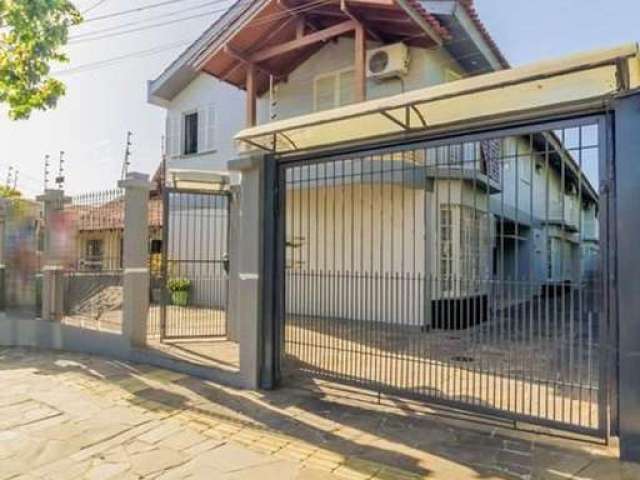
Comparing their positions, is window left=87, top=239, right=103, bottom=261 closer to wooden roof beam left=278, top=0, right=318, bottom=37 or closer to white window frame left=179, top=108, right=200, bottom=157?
wooden roof beam left=278, top=0, right=318, bottom=37

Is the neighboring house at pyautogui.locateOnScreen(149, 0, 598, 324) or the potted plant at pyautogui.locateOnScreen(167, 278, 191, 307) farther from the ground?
the neighboring house at pyautogui.locateOnScreen(149, 0, 598, 324)

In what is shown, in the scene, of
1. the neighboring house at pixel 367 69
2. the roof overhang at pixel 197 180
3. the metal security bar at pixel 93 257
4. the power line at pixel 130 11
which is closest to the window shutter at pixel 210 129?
the neighboring house at pixel 367 69

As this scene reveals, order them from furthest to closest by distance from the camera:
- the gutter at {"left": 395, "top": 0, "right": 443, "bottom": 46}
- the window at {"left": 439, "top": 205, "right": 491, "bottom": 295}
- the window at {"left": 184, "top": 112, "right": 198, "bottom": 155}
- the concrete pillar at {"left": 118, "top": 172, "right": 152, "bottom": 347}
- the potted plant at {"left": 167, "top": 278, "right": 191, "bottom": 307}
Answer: the window at {"left": 184, "top": 112, "right": 198, "bottom": 155} → the gutter at {"left": 395, "top": 0, "right": 443, "bottom": 46} → the potted plant at {"left": 167, "top": 278, "right": 191, "bottom": 307} → the concrete pillar at {"left": 118, "top": 172, "right": 152, "bottom": 347} → the window at {"left": 439, "top": 205, "right": 491, "bottom": 295}

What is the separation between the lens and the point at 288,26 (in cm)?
1247

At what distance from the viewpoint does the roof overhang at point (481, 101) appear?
3.72 m

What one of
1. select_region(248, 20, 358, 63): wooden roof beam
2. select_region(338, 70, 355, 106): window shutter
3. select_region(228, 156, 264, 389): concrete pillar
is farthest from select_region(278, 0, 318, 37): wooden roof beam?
select_region(228, 156, 264, 389): concrete pillar

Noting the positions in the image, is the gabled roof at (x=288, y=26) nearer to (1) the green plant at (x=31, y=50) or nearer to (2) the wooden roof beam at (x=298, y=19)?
(2) the wooden roof beam at (x=298, y=19)

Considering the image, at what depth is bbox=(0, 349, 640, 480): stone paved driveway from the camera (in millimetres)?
3877

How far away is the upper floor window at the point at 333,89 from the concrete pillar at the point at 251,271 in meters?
6.61

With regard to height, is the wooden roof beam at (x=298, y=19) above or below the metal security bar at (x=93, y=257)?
above

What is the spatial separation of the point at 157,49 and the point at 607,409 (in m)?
14.7

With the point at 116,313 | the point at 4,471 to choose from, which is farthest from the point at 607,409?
the point at 116,313

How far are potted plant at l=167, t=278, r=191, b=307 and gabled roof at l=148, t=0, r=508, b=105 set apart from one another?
666 cm

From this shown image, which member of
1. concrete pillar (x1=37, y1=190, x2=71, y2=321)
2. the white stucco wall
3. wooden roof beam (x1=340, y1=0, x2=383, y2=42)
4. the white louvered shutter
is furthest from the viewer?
the white louvered shutter
